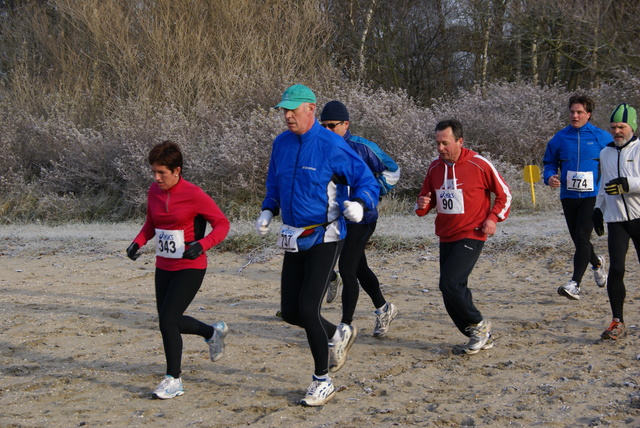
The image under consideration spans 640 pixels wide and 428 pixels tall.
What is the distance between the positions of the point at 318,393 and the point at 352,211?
3.66ft

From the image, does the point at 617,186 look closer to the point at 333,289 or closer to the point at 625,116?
the point at 625,116

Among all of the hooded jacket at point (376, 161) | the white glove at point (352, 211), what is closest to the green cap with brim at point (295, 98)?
the white glove at point (352, 211)

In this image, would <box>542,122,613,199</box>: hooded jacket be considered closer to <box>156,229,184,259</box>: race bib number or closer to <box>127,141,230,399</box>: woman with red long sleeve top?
<box>127,141,230,399</box>: woman with red long sleeve top

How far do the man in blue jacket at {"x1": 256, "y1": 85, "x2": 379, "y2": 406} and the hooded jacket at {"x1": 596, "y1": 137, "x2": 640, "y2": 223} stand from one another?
216 centimetres

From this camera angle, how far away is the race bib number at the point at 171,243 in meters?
5.04

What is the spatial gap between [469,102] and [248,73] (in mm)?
5605

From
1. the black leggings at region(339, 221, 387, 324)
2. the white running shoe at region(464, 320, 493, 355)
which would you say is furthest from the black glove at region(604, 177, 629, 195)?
the black leggings at region(339, 221, 387, 324)

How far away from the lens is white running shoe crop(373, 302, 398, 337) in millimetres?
6508

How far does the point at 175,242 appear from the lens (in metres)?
5.05

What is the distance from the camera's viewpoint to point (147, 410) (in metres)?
4.84

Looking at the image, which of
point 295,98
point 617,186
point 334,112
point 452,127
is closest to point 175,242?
point 295,98

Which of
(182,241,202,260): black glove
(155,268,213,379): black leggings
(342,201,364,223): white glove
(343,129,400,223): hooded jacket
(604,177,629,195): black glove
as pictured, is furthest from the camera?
(343,129,400,223): hooded jacket

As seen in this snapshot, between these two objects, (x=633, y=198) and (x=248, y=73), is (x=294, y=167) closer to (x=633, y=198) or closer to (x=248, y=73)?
(x=633, y=198)

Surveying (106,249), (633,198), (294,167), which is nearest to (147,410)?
(294,167)
